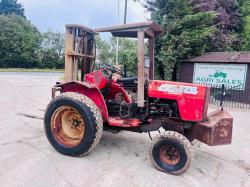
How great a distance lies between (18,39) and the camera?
104 feet

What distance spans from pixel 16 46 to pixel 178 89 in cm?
3231

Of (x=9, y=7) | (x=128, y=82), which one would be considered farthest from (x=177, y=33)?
(x=9, y=7)

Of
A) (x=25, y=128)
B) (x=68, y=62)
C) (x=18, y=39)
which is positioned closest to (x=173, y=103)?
(x=68, y=62)

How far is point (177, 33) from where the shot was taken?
1291cm

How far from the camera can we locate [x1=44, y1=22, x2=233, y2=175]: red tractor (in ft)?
10.8

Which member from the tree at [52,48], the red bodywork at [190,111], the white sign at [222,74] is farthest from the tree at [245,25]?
the tree at [52,48]

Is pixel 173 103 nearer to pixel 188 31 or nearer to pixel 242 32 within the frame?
pixel 188 31

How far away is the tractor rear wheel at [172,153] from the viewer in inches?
122

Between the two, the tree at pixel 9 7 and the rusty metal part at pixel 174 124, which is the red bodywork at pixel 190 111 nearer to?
the rusty metal part at pixel 174 124

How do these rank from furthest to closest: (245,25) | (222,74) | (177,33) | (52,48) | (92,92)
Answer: (52,48)
(245,25)
(177,33)
(222,74)
(92,92)

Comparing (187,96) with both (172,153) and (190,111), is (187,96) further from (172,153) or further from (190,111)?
(172,153)

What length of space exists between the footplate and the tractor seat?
1.23m

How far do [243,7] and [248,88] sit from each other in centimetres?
1012

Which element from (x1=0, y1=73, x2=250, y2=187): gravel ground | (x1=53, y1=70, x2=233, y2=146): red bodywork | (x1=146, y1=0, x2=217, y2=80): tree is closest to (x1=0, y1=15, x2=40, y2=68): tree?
(x1=146, y1=0, x2=217, y2=80): tree
